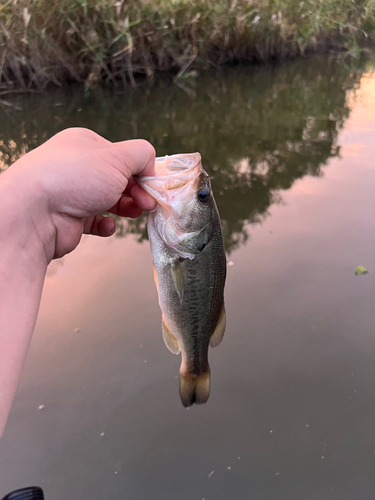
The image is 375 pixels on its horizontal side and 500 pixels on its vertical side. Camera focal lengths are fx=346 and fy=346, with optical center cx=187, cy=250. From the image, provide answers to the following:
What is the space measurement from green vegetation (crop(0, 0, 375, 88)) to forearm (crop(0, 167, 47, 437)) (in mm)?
7325

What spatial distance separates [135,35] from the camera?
8.44 meters

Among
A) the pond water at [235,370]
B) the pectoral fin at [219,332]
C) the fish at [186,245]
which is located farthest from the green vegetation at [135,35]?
the pectoral fin at [219,332]

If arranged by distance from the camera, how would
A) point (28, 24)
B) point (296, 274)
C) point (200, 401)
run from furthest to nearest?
point (28, 24) < point (296, 274) < point (200, 401)

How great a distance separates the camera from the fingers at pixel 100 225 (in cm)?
190

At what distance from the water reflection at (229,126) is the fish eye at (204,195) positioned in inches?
77.5

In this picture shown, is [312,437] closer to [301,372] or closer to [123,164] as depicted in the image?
[301,372]

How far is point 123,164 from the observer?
1415 millimetres

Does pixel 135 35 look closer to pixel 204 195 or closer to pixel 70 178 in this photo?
pixel 204 195

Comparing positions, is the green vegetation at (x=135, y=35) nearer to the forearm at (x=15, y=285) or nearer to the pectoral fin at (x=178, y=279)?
the forearm at (x=15, y=285)

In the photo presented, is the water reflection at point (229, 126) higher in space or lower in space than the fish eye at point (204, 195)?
lower

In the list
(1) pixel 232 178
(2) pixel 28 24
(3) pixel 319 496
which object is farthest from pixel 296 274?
(2) pixel 28 24

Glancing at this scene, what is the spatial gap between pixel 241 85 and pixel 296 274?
27.8 feet

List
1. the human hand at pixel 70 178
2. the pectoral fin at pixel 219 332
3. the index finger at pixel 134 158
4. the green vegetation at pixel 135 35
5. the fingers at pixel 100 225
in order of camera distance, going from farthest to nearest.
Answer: the green vegetation at pixel 135 35 < the fingers at pixel 100 225 < the pectoral fin at pixel 219 332 < the index finger at pixel 134 158 < the human hand at pixel 70 178

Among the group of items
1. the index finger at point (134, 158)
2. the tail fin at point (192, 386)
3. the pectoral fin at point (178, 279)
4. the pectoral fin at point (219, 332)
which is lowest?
the tail fin at point (192, 386)
